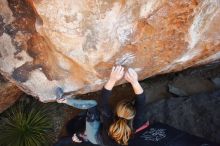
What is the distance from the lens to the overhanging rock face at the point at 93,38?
3.61 meters

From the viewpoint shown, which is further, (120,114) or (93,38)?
(120,114)

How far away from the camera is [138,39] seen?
154 inches

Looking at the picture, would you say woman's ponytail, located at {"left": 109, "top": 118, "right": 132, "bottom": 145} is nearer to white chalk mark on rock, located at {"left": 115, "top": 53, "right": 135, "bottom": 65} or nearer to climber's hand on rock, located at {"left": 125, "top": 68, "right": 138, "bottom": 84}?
climber's hand on rock, located at {"left": 125, "top": 68, "right": 138, "bottom": 84}

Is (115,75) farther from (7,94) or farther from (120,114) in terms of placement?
(7,94)

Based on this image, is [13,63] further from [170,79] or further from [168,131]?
[170,79]

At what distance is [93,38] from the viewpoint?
3752 millimetres

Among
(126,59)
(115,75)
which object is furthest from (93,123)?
(126,59)

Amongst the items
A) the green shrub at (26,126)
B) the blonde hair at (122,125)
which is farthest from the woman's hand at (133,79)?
the green shrub at (26,126)

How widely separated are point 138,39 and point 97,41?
38 centimetres

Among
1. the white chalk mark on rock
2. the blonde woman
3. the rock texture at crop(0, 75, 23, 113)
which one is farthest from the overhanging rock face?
the rock texture at crop(0, 75, 23, 113)

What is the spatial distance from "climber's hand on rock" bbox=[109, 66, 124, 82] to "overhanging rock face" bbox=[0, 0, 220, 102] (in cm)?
7

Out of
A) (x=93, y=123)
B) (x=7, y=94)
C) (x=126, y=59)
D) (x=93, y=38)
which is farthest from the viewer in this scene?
(x=7, y=94)

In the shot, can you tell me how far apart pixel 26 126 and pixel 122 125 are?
227cm

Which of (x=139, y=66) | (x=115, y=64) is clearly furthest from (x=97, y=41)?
(x=139, y=66)
